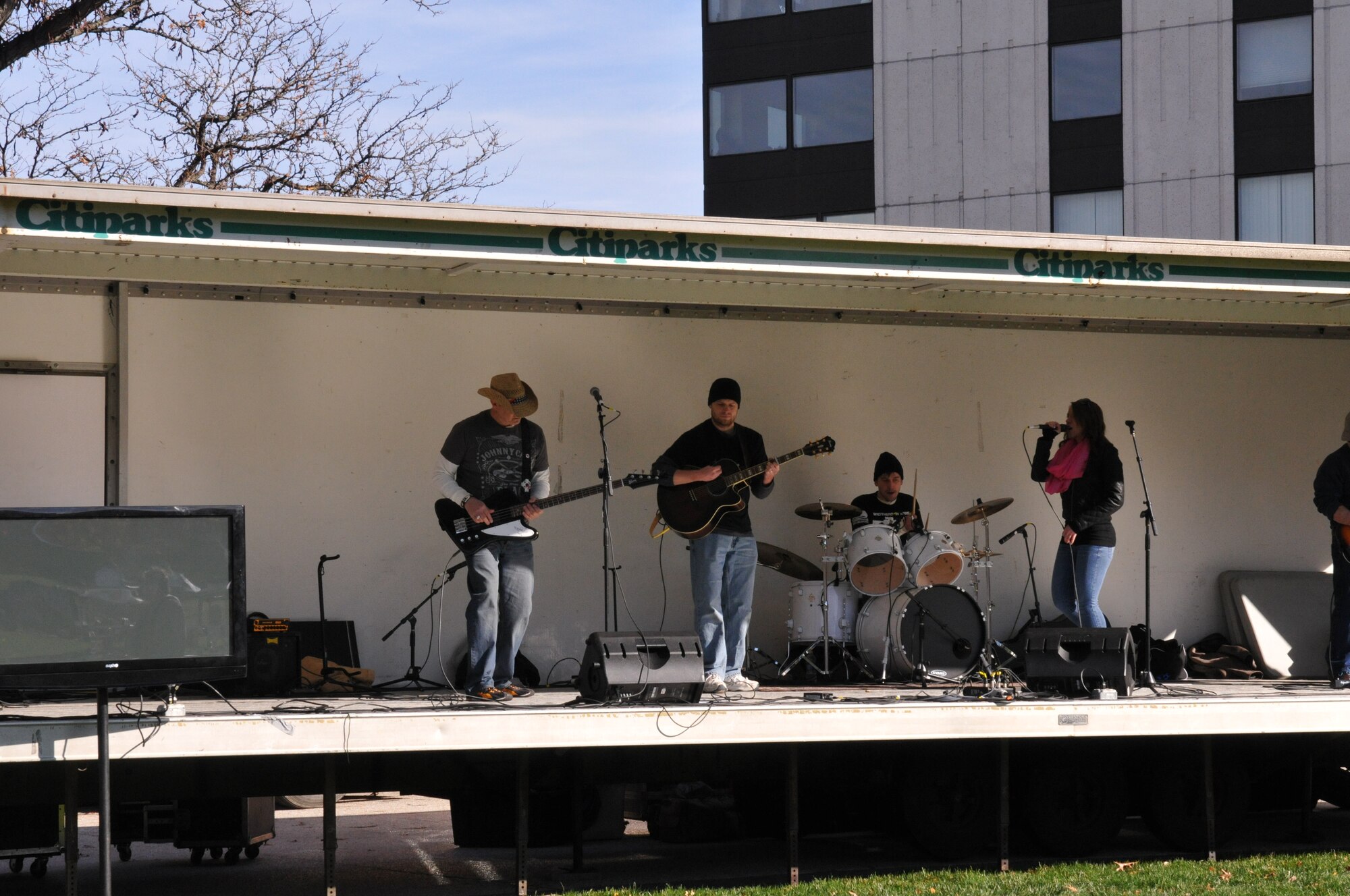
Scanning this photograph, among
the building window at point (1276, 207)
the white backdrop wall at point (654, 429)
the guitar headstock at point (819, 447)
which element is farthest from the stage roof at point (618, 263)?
the building window at point (1276, 207)

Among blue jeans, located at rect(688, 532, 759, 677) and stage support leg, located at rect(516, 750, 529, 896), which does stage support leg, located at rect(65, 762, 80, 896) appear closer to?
stage support leg, located at rect(516, 750, 529, 896)

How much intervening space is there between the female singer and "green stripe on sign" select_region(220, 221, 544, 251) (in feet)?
10.3

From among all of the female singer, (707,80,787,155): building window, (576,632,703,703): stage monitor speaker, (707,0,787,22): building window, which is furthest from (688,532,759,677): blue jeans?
(707,0,787,22): building window

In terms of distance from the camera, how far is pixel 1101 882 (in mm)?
6953

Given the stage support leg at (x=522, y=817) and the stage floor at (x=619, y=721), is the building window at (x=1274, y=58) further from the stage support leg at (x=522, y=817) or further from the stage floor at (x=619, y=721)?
the stage support leg at (x=522, y=817)

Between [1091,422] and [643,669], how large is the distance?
2.95 m

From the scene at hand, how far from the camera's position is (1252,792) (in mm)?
8641

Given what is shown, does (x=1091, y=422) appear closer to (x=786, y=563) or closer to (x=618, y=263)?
(x=786, y=563)

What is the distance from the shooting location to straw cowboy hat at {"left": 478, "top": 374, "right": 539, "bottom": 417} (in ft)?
24.0

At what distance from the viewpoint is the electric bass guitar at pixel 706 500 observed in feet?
25.5

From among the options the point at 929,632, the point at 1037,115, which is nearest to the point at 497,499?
the point at 929,632

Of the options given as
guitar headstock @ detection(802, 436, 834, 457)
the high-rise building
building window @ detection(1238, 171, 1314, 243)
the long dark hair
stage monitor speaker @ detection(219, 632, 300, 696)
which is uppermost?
the high-rise building

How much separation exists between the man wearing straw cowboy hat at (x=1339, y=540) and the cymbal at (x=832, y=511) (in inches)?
95.8

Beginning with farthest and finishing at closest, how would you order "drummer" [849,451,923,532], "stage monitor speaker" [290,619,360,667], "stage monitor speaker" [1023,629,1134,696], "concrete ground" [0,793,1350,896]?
"drummer" [849,451,923,532], "stage monitor speaker" [290,619,360,667], "concrete ground" [0,793,1350,896], "stage monitor speaker" [1023,629,1134,696]
